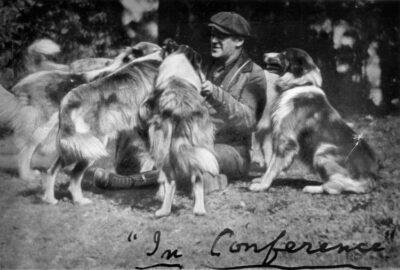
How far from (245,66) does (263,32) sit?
1.39ft

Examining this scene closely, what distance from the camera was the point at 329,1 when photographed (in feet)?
16.3

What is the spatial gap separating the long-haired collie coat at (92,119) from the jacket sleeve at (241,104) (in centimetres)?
69

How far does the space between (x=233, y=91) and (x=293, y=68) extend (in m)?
0.65

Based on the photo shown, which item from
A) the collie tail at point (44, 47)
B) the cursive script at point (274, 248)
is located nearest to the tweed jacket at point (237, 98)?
the cursive script at point (274, 248)

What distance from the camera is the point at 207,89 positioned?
182 inches

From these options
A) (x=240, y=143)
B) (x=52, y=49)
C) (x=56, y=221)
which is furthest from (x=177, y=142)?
(x=52, y=49)

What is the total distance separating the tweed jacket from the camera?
4676 millimetres

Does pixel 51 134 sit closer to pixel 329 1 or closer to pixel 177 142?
pixel 177 142

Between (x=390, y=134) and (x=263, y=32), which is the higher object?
(x=263, y=32)

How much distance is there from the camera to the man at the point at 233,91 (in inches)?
184

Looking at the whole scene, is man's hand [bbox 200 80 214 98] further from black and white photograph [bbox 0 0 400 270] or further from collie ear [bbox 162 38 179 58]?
collie ear [bbox 162 38 179 58]

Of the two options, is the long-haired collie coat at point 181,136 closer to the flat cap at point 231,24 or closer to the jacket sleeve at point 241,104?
the jacket sleeve at point 241,104

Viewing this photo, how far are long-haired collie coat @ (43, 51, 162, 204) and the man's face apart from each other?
0.64m

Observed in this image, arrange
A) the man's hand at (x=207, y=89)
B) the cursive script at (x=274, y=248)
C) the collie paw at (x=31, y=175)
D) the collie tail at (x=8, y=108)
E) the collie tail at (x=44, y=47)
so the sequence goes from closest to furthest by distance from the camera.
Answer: the cursive script at (x=274, y=248) < the man's hand at (x=207, y=89) < the collie paw at (x=31, y=175) < the collie tail at (x=8, y=108) < the collie tail at (x=44, y=47)
